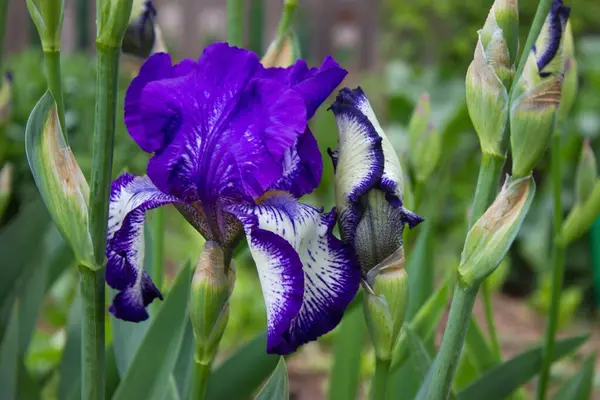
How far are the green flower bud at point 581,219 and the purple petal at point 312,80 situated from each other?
40 centimetres

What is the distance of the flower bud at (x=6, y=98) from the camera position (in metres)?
0.75

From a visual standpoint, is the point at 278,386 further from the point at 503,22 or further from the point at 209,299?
the point at 503,22

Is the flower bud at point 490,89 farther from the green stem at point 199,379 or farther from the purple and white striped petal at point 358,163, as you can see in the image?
the green stem at point 199,379

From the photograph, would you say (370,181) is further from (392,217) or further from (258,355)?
(258,355)

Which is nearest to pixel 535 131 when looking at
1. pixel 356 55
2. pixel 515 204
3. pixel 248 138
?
pixel 515 204

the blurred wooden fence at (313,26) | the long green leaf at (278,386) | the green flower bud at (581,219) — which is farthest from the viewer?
the blurred wooden fence at (313,26)

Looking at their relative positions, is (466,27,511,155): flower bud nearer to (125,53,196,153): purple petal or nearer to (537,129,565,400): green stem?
(125,53,196,153): purple petal

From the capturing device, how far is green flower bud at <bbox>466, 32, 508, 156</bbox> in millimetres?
403

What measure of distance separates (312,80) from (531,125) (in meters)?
0.12

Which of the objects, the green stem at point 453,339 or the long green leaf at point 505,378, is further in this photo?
the long green leaf at point 505,378

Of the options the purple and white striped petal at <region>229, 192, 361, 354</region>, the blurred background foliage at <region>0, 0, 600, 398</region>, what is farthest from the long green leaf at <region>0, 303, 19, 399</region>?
the purple and white striped petal at <region>229, 192, 361, 354</region>

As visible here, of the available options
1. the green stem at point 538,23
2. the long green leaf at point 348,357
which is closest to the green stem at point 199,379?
Result: the green stem at point 538,23

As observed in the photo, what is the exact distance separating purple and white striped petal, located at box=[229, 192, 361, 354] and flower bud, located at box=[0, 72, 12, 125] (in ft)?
1.57

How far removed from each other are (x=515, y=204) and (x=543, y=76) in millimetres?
100
